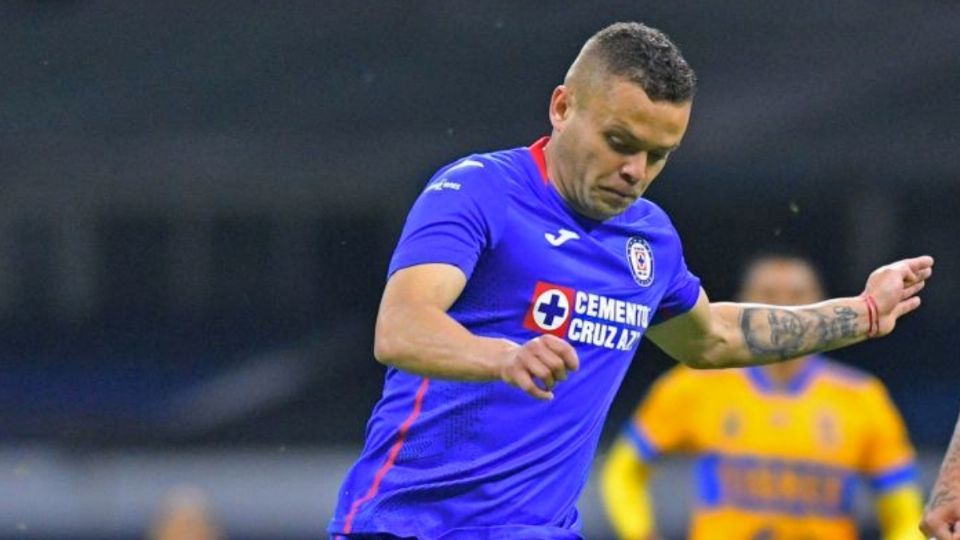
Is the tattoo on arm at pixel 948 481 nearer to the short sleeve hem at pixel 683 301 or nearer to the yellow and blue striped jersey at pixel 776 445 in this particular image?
the short sleeve hem at pixel 683 301

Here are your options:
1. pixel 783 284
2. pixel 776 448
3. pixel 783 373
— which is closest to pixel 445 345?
pixel 783 284

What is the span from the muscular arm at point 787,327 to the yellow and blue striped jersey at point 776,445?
314 cm

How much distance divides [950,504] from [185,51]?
618 cm

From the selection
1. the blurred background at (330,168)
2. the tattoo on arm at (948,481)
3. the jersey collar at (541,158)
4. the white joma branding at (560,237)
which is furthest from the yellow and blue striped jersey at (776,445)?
the white joma branding at (560,237)

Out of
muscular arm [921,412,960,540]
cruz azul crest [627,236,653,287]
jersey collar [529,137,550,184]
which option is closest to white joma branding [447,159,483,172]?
jersey collar [529,137,550,184]

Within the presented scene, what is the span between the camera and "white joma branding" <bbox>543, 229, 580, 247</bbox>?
4.85 metres

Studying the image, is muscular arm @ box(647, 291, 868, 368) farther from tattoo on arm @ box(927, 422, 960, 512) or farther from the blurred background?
the blurred background

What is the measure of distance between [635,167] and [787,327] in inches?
36.9

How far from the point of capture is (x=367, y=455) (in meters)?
4.92

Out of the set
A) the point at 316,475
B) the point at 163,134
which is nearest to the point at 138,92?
the point at 163,134

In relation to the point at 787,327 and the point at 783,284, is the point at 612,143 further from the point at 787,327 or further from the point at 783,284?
the point at 783,284

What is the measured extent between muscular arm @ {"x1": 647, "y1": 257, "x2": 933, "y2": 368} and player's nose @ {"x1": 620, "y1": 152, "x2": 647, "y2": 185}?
0.74 metres

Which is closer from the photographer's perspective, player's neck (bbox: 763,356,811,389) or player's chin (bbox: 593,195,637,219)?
player's chin (bbox: 593,195,637,219)

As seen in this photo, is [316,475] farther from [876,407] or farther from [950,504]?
[950,504]
